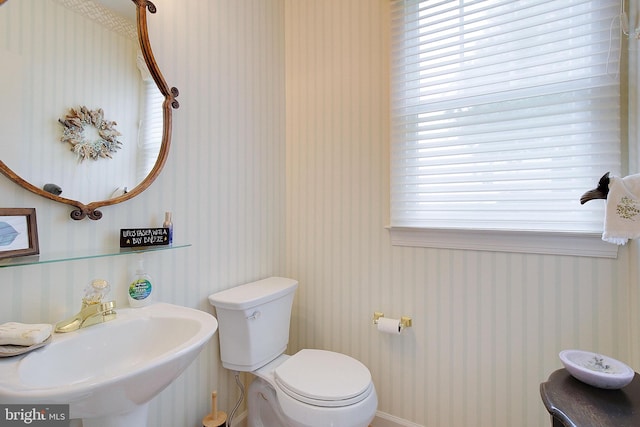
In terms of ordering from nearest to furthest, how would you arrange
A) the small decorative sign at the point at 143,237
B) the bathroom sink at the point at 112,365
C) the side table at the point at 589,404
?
the bathroom sink at the point at 112,365 < the side table at the point at 589,404 < the small decorative sign at the point at 143,237

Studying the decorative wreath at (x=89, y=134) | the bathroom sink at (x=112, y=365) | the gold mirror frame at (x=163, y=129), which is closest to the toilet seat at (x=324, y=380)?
the bathroom sink at (x=112, y=365)

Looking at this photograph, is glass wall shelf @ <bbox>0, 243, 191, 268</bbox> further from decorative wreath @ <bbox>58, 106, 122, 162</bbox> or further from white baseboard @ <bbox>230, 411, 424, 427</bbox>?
white baseboard @ <bbox>230, 411, 424, 427</bbox>

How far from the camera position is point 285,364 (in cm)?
140

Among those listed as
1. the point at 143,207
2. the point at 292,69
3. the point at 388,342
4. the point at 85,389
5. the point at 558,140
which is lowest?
the point at 388,342

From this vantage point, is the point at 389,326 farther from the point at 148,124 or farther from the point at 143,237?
the point at 148,124

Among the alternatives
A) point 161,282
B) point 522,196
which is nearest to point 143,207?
point 161,282

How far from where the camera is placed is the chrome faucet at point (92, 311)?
92 cm

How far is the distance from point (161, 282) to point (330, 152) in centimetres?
115

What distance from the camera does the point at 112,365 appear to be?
96 centimetres

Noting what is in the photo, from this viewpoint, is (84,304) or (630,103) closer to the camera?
(84,304)

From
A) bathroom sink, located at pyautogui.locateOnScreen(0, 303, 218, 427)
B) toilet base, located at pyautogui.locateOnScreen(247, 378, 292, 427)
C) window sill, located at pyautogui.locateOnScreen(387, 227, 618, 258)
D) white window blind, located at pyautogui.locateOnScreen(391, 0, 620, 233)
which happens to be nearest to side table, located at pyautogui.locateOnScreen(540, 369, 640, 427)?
window sill, located at pyautogui.locateOnScreen(387, 227, 618, 258)

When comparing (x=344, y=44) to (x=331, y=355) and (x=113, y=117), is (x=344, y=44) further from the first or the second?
(x=331, y=355)

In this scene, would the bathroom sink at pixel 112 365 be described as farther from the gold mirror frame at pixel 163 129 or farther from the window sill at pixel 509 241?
the window sill at pixel 509 241

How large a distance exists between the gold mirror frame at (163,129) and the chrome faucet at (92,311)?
0.80 feet
